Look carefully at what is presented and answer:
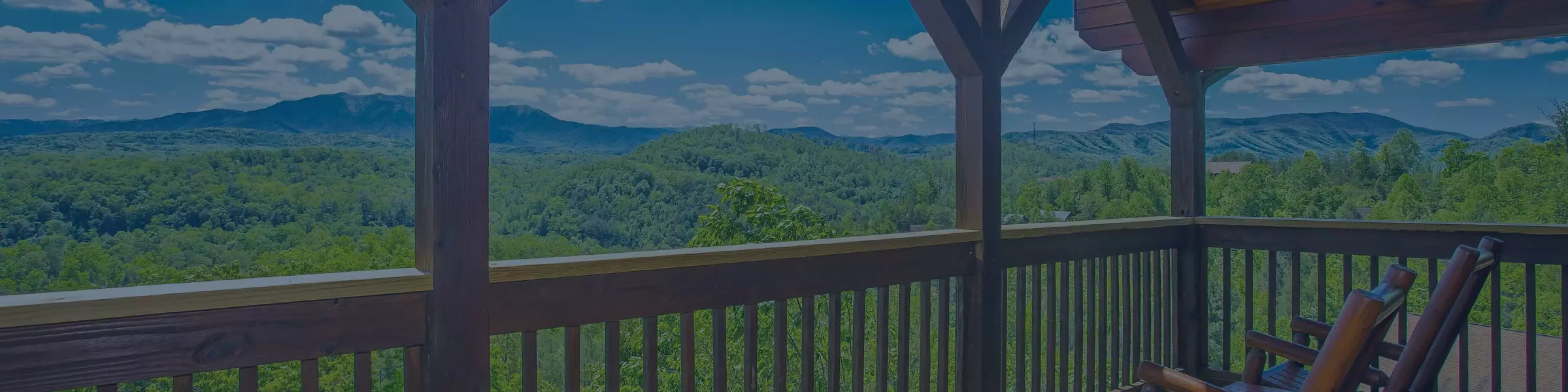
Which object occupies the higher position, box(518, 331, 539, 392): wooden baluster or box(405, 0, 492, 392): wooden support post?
box(405, 0, 492, 392): wooden support post

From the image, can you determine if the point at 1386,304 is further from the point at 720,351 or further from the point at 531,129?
the point at 531,129

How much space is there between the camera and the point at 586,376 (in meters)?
10.5

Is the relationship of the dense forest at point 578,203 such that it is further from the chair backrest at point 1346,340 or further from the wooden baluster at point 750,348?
the chair backrest at point 1346,340

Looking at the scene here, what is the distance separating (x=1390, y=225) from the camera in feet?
9.62

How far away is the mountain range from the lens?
5.14m

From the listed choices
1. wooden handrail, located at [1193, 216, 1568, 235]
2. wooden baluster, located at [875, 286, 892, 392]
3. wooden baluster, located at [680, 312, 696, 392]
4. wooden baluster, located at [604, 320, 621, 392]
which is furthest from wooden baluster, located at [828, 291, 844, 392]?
wooden handrail, located at [1193, 216, 1568, 235]

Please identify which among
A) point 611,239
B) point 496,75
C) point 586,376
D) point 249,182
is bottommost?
point 586,376

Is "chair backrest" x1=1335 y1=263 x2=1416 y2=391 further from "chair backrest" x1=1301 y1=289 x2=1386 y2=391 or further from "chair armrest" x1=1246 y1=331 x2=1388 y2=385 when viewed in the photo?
"chair armrest" x1=1246 y1=331 x2=1388 y2=385

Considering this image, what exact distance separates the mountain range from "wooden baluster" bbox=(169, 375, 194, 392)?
3.45 m

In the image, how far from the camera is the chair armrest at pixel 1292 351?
6.30 feet

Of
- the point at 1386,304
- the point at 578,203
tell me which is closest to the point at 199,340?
the point at 1386,304

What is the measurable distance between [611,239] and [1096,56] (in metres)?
10.9

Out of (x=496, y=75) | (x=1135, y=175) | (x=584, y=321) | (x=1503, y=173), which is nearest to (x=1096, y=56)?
(x=1135, y=175)

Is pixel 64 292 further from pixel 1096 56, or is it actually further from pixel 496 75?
pixel 1096 56
